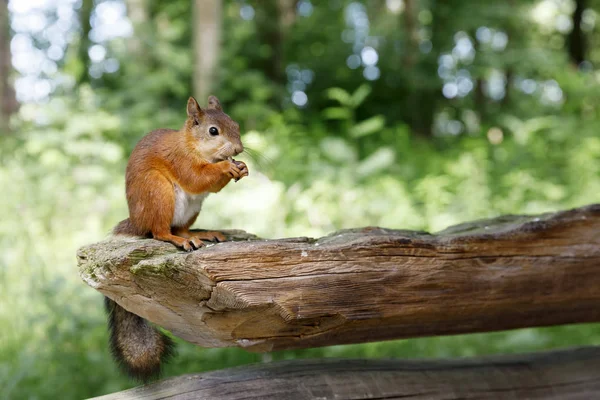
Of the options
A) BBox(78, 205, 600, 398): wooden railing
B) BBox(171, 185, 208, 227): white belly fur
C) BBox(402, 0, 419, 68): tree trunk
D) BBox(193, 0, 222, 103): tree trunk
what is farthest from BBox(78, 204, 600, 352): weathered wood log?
BBox(402, 0, 419, 68): tree trunk

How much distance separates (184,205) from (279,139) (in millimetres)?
3081

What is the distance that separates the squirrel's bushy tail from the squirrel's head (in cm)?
43

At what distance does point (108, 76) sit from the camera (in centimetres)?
678

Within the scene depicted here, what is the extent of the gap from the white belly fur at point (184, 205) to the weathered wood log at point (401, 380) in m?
0.38

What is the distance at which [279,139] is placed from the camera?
454cm

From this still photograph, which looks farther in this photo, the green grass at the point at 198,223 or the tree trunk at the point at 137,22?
the tree trunk at the point at 137,22

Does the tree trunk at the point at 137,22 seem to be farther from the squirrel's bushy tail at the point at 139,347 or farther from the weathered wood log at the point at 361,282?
the squirrel's bushy tail at the point at 139,347

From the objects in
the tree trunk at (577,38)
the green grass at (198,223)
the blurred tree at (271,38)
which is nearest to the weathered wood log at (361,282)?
the green grass at (198,223)

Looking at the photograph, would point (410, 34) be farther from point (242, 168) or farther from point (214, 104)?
point (242, 168)

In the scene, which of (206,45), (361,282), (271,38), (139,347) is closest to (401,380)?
(361,282)

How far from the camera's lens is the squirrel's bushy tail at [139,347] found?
4.42 ft

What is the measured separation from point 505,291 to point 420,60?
20.0 ft

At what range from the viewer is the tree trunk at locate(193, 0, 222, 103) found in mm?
4945

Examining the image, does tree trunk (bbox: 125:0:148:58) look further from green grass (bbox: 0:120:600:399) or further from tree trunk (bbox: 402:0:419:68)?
tree trunk (bbox: 402:0:419:68)
